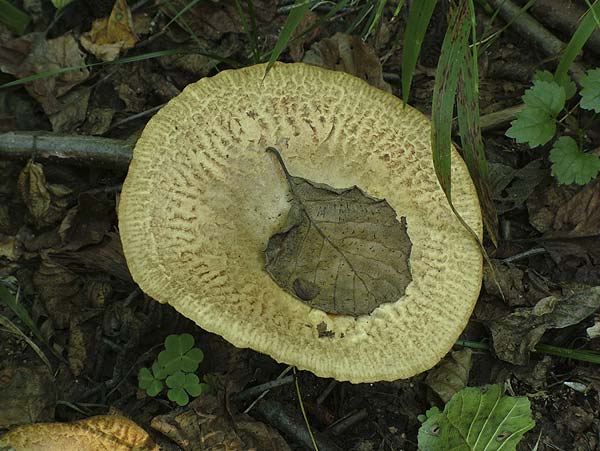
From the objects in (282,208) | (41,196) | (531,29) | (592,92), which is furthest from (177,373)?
(531,29)

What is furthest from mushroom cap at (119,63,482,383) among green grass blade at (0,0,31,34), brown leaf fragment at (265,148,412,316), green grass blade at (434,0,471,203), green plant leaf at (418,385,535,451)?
green grass blade at (0,0,31,34)

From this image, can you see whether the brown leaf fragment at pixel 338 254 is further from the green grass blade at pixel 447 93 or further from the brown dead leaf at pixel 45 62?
the brown dead leaf at pixel 45 62

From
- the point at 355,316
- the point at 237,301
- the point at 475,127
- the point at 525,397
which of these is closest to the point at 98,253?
the point at 237,301

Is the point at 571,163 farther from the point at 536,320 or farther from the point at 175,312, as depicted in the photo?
the point at 175,312

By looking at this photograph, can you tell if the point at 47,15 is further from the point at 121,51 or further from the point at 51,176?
the point at 51,176

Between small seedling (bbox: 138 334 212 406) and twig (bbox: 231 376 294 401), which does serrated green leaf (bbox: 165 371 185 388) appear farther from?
twig (bbox: 231 376 294 401)
